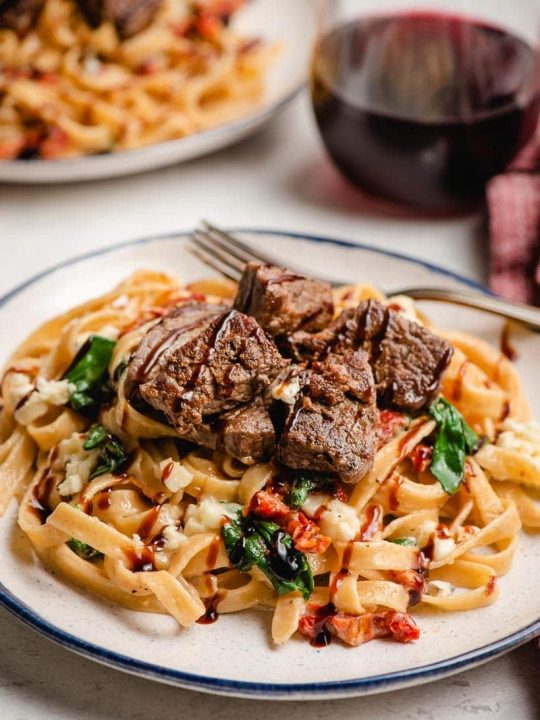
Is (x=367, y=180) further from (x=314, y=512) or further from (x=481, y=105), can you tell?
(x=314, y=512)

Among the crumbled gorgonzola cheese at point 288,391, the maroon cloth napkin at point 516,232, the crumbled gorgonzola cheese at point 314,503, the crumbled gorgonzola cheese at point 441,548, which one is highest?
the crumbled gorgonzola cheese at point 288,391

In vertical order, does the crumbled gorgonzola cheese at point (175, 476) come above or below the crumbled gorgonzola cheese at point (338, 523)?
above

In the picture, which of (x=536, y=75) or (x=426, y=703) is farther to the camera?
(x=536, y=75)

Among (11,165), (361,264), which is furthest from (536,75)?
(11,165)

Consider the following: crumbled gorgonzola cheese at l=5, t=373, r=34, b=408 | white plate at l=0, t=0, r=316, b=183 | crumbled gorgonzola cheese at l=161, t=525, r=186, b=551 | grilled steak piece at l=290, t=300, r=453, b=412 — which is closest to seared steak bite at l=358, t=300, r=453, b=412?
grilled steak piece at l=290, t=300, r=453, b=412

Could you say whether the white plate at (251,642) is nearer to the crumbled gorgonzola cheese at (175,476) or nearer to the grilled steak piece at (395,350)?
the crumbled gorgonzola cheese at (175,476)

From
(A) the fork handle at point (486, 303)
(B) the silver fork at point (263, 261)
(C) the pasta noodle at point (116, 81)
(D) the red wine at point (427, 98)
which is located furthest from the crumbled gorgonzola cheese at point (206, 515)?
(C) the pasta noodle at point (116, 81)

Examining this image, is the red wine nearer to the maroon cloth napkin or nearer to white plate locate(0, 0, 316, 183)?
the maroon cloth napkin
